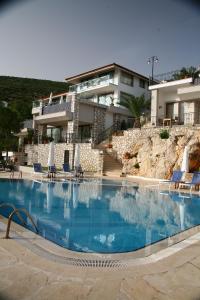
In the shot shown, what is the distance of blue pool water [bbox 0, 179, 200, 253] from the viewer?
21.0ft

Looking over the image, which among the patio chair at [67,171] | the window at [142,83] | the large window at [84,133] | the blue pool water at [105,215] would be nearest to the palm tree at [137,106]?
the large window at [84,133]

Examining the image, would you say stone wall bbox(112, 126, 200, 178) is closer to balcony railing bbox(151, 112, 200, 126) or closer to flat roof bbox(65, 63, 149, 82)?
balcony railing bbox(151, 112, 200, 126)

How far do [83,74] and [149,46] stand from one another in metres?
29.8

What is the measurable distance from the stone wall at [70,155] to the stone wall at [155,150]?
203 cm

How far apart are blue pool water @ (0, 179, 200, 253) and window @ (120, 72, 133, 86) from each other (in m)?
21.0

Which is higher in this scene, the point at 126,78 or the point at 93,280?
the point at 126,78

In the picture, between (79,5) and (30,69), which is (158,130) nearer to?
(30,69)

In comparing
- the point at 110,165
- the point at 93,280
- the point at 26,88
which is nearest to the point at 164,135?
the point at 110,165

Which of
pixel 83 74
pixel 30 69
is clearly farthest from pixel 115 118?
pixel 30 69

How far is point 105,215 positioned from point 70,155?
19.2 meters

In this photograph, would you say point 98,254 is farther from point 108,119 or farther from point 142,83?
point 142,83

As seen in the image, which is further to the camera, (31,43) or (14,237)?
(31,43)

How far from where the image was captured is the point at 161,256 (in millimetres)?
4715

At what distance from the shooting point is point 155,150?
22.1m
